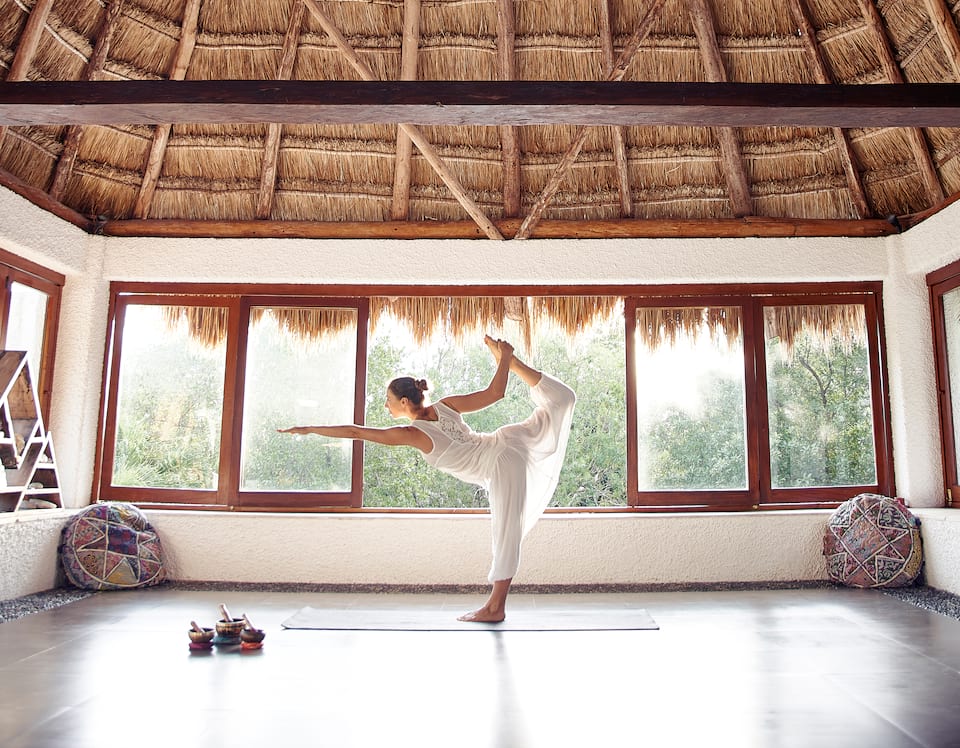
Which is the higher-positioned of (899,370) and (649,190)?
(649,190)

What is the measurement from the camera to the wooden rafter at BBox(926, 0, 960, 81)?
4180mm

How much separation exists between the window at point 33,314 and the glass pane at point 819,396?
4803 mm

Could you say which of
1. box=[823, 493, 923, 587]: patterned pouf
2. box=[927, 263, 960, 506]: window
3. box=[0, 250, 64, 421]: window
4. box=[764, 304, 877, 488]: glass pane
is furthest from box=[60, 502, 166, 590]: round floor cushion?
box=[927, 263, 960, 506]: window

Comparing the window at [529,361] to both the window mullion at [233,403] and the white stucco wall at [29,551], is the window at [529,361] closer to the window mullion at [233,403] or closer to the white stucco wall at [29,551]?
the window mullion at [233,403]

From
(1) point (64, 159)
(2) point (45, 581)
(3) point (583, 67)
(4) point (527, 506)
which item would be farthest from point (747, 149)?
(2) point (45, 581)

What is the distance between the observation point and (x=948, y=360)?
16.6 feet

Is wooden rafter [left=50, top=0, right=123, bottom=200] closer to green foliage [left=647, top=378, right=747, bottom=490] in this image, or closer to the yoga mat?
the yoga mat

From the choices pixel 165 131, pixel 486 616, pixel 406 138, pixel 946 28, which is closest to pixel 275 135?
pixel 165 131

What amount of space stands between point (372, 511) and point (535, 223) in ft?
7.40

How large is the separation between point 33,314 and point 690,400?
4.43 metres

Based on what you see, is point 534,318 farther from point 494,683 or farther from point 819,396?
point 494,683

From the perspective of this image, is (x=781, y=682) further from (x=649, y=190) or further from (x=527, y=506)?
(x=649, y=190)

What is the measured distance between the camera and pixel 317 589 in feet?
15.9

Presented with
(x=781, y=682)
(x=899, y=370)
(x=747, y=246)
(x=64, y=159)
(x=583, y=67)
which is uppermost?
(x=583, y=67)
